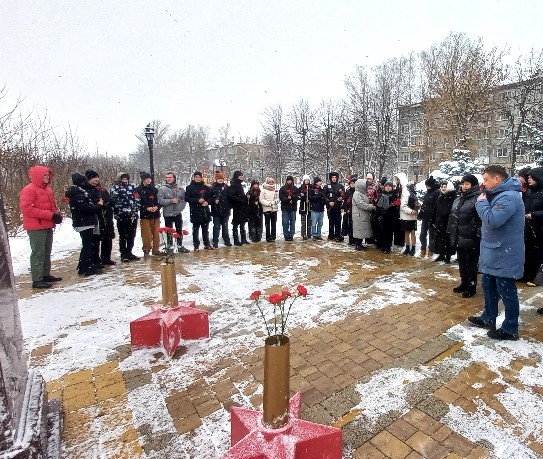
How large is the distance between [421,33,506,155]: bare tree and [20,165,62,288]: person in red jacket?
28.0m

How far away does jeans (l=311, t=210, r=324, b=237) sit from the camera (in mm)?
9336

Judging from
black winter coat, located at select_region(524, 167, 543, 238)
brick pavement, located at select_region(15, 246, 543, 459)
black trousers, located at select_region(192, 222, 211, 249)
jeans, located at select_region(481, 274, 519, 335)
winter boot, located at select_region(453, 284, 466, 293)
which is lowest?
brick pavement, located at select_region(15, 246, 543, 459)

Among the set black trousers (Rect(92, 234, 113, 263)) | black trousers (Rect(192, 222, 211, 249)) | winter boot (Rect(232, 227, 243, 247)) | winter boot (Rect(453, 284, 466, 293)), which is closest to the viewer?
winter boot (Rect(453, 284, 466, 293))

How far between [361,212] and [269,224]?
99.3 inches

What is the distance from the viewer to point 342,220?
9.20 meters

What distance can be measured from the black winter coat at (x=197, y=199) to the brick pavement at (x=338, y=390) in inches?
185

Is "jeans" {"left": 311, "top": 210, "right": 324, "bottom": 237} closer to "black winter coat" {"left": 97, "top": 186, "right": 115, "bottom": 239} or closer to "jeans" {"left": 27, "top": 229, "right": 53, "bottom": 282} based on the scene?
"black winter coat" {"left": 97, "top": 186, "right": 115, "bottom": 239}

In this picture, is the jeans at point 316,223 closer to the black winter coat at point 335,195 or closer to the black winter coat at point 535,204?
the black winter coat at point 335,195

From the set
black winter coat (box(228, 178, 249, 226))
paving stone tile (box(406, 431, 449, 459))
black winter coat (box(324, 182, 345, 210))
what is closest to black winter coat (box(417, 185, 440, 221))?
black winter coat (box(324, 182, 345, 210))

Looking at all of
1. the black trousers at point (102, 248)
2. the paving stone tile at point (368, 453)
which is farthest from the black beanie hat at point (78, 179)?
the paving stone tile at point (368, 453)

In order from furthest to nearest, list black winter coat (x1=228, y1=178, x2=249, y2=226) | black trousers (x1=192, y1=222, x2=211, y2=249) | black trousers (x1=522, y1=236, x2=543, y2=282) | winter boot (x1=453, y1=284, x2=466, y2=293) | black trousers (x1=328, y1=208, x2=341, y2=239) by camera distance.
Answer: black trousers (x1=328, y1=208, x2=341, y2=239)
black winter coat (x1=228, y1=178, x2=249, y2=226)
black trousers (x1=192, y1=222, x2=211, y2=249)
black trousers (x1=522, y1=236, x2=543, y2=282)
winter boot (x1=453, y1=284, x2=466, y2=293)

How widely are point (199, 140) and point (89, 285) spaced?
6288 cm

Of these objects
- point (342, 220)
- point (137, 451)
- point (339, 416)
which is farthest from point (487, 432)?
A: point (342, 220)

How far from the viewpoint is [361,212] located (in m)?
7.81
